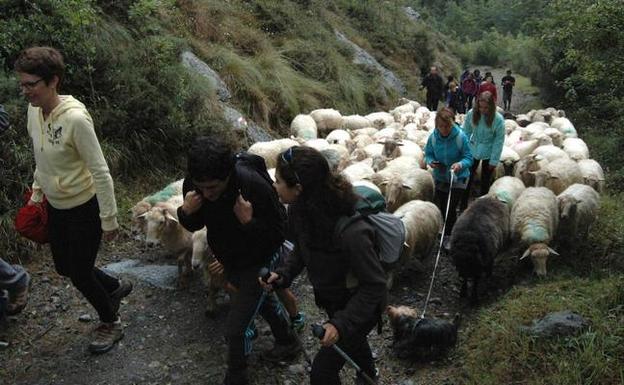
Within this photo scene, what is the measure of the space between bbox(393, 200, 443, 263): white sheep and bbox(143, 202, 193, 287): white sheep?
2305mm

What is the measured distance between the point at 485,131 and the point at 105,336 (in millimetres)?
4923

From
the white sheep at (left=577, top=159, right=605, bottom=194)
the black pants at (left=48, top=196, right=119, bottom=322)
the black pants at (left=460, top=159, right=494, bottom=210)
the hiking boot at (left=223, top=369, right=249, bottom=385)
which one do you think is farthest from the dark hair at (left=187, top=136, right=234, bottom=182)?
the white sheep at (left=577, top=159, right=605, bottom=194)

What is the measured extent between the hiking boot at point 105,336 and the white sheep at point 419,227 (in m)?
2.93

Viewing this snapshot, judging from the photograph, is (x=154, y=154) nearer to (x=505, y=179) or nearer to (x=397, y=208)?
(x=397, y=208)

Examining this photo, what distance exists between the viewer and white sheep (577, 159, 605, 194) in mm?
7594

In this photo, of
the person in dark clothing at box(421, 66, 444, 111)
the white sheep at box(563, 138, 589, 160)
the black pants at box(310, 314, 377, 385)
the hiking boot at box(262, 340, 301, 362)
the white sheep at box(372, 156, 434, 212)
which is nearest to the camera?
the black pants at box(310, 314, 377, 385)

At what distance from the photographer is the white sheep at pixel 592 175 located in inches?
299

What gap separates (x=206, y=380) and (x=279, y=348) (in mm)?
619

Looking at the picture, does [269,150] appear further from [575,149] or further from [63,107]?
[575,149]

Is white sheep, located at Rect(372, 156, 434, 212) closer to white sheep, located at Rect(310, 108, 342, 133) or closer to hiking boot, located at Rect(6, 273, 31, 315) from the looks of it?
hiking boot, located at Rect(6, 273, 31, 315)

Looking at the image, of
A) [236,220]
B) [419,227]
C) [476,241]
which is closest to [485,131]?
[419,227]

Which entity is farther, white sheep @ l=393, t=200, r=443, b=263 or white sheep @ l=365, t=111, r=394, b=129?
white sheep @ l=365, t=111, r=394, b=129

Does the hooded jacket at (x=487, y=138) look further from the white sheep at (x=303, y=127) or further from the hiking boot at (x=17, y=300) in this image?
the hiking boot at (x=17, y=300)

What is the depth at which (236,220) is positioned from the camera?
3328 mm
